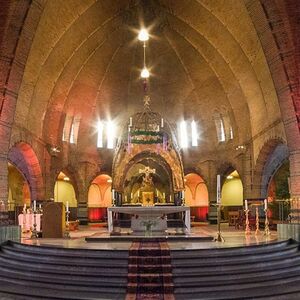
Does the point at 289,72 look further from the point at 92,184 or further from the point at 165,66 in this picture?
the point at 92,184

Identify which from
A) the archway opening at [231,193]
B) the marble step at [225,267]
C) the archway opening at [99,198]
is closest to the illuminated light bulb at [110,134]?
the archway opening at [99,198]

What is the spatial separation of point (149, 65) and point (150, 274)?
19.6m

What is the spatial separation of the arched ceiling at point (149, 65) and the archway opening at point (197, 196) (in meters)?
3.09

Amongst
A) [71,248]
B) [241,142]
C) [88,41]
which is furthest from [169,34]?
[71,248]

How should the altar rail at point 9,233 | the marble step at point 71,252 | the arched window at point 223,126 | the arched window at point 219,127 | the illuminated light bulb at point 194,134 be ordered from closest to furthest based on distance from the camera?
the marble step at point 71,252 → the altar rail at point 9,233 → the arched window at point 223,126 → the arched window at point 219,127 → the illuminated light bulb at point 194,134

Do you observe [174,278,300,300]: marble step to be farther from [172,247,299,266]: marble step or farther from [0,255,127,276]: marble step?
[0,255,127,276]: marble step

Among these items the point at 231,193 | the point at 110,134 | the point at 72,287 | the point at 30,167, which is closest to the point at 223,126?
the point at 231,193

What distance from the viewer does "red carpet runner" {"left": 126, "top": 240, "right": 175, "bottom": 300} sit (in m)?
8.40

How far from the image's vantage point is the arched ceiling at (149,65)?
1880cm

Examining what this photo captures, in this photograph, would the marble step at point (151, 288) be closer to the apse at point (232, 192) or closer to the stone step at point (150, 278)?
the stone step at point (150, 278)

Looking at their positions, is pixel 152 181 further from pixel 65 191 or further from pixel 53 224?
pixel 53 224

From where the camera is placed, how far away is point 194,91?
26656mm

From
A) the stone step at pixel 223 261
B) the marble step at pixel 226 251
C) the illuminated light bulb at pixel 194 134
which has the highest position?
the illuminated light bulb at pixel 194 134

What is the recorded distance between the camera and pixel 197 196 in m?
29.3
